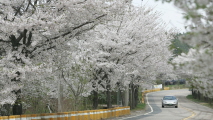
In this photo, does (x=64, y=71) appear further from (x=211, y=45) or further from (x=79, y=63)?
(x=211, y=45)

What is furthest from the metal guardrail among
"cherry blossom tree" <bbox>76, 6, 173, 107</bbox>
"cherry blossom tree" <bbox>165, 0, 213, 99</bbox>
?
"cherry blossom tree" <bbox>165, 0, 213, 99</bbox>

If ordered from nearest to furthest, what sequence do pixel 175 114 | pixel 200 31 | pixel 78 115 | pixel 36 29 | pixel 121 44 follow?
pixel 200 31 < pixel 36 29 < pixel 78 115 < pixel 121 44 < pixel 175 114

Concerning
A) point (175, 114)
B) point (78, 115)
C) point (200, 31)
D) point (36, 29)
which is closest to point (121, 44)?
point (78, 115)

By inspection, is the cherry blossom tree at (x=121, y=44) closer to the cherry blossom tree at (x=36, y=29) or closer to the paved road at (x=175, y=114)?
the paved road at (x=175, y=114)

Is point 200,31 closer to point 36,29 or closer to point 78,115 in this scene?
point 36,29

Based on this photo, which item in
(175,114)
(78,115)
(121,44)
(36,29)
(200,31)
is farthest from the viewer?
(175,114)

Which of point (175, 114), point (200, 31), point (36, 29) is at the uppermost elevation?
point (36, 29)

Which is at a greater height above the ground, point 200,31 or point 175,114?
point 200,31

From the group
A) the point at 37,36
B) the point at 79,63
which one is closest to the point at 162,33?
the point at 79,63

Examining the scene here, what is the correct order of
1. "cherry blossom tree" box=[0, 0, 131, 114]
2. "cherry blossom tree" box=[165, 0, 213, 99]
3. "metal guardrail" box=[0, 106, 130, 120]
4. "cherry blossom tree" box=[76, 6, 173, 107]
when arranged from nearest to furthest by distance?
"cherry blossom tree" box=[165, 0, 213, 99] → "cherry blossom tree" box=[0, 0, 131, 114] → "metal guardrail" box=[0, 106, 130, 120] → "cherry blossom tree" box=[76, 6, 173, 107]

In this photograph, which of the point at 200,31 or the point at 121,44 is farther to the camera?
the point at 121,44

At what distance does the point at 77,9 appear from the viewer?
13.3 m

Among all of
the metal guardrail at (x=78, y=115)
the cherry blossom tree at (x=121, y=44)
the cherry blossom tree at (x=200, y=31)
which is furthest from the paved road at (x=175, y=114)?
the cherry blossom tree at (x=200, y=31)

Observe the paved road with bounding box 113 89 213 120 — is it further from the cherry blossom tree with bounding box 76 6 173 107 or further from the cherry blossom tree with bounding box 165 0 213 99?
the cherry blossom tree with bounding box 165 0 213 99
